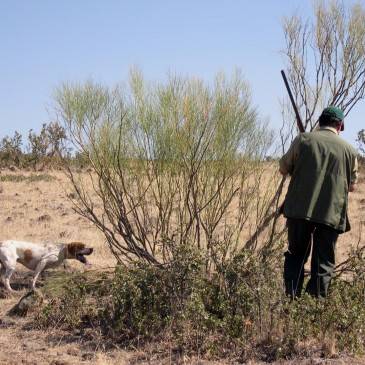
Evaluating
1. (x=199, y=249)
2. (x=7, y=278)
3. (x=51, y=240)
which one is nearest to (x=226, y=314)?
(x=199, y=249)

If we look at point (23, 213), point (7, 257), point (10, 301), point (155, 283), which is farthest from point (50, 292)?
point (23, 213)

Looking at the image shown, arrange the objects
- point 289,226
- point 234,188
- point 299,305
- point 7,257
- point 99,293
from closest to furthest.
A: point 299,305, point 289,226, point 99,293, point 234,188, point 7,257

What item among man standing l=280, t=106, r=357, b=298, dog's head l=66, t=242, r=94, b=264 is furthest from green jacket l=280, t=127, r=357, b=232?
dog's head l=66, t=242, r=94, b=264

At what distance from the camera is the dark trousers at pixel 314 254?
5.17 m

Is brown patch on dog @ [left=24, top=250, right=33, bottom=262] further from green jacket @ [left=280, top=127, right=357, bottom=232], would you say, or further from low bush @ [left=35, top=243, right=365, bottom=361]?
green jacket @ [left=280, top=127, right=357, bottom=232]

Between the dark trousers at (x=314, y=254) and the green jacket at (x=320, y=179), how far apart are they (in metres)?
0.10

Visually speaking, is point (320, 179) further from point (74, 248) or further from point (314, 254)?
point (74, 248)

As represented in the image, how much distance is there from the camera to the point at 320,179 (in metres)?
5.07

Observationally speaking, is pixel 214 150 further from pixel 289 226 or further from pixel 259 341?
pixel 259 341

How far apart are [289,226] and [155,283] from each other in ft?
3.72

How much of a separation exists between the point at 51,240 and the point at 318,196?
6471mm

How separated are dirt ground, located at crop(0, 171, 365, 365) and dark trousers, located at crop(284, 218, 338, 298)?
346mm

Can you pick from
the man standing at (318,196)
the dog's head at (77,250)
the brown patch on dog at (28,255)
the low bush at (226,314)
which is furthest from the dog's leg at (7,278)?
the man standing at (318,196)

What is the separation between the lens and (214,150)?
646 cm
